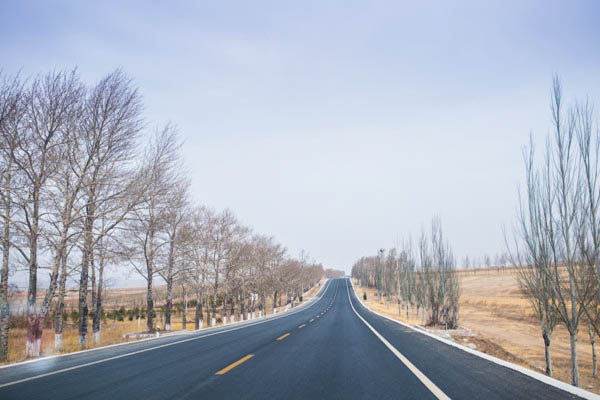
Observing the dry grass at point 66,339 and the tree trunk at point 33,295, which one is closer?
the tree trunk at point 33,295

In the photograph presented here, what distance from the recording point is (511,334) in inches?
1359

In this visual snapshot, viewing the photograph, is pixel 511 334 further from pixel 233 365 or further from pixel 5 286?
pixel 5 286

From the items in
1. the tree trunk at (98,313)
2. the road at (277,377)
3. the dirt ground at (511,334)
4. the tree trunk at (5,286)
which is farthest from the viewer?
the tree trunk at (98,313)

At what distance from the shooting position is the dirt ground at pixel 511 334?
18.5 metres

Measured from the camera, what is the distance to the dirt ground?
1850cm

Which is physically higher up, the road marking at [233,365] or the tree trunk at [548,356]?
the road marking at [233,365]

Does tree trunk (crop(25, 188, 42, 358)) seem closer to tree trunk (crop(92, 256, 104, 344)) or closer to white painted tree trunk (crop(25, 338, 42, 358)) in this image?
white painted tree trunk (crop(25, 338, 42, 358))

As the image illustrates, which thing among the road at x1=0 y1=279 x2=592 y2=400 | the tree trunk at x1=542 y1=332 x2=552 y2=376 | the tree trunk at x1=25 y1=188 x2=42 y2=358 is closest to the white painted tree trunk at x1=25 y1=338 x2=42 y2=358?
the tree trunk at x1=25 y1=188 x2=42 y2=358

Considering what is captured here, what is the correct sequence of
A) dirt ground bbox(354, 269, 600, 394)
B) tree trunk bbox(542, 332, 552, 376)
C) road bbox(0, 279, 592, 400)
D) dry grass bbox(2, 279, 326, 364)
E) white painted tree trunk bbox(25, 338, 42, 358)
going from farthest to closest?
1. dirt ground bbox(354, 269, 600, 394)
2. dry grass bbox(2, 279, 326, 364)
3. tree trunk bbox(542, 332, 552, 376)
4. white painted tree trunk bbox(25, 338, 42, 358)
5. road bbox(0, 279, 592, 400)

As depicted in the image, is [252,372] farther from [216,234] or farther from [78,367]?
[216,234]

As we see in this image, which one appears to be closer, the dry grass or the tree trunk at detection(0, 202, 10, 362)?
the tree trunk at detection(0, 202, 10, 362)

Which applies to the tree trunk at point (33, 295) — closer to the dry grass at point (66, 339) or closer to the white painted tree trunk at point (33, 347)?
the white painted tree trunk at point (33, 347)

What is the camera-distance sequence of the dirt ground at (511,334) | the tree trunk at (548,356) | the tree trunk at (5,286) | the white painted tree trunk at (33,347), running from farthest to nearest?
the dirt ground at (511,334), the tree trunk at (5,286), the tree trunk at (548,356), the white painted tree trunk at (33,347)

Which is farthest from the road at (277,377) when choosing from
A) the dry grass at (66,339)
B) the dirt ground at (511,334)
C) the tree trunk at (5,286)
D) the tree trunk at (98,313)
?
the tree trunk at (98,313)
